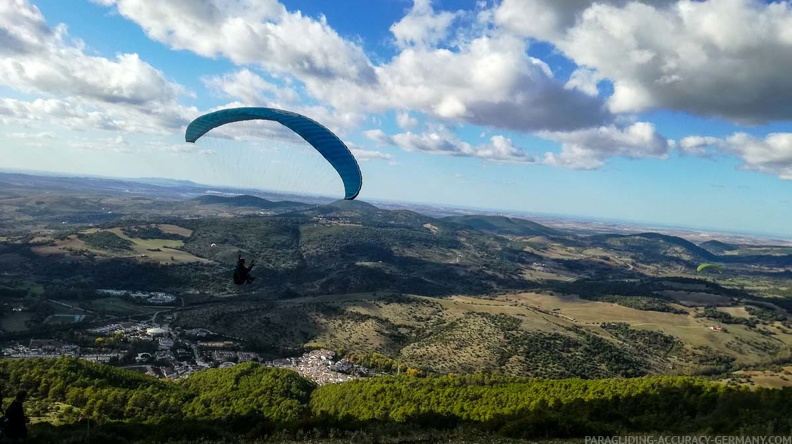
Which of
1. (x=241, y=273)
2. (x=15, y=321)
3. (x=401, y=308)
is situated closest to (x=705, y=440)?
(x=241, y=273)

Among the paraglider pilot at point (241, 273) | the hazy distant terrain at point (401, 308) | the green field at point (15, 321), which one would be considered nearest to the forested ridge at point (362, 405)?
the paraglider pilot at point (241, 273)

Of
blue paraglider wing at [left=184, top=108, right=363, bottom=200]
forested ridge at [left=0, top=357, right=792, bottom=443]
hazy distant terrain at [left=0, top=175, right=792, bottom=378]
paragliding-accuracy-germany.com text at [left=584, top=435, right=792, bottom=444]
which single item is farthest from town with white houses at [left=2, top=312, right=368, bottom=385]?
paragliding-accuracy-germany.com text at [left=584, top=435, right=792, bottom=444]

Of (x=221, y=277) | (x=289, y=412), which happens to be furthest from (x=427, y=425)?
(x=221, y=277)

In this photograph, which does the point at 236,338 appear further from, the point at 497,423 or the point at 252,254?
the point at 252,254

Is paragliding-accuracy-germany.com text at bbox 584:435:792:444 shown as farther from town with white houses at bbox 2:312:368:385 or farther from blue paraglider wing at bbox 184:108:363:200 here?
town with white houses at bbox 2:312:368:385

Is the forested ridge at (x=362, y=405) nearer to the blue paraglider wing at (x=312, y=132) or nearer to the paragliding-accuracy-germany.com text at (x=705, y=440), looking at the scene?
the paragliding-accuracy-germany.com text at (x=705, y=440)

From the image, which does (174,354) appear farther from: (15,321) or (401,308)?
(401,308)
